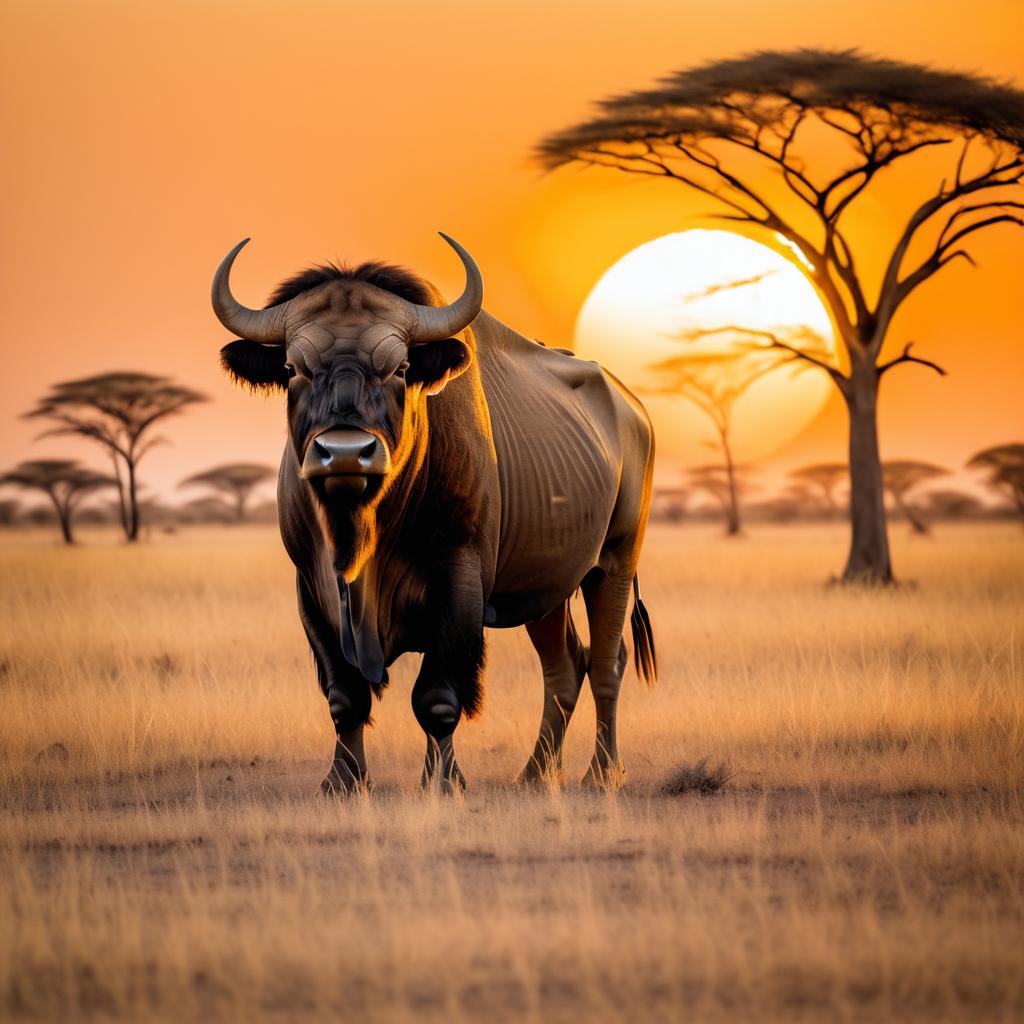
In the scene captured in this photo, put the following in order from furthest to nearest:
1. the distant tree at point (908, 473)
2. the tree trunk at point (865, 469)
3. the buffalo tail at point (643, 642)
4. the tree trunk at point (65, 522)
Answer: the distant tree at point (908, 473), the tree trunk at point (65, 522), the tree trunk at point (865, 469), the buffalo tail at point (643, 642)

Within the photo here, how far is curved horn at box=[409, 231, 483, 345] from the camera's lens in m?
6.67

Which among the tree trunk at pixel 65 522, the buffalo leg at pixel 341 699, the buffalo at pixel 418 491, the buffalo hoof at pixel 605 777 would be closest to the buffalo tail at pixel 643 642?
the buffalo at pixel 418 491

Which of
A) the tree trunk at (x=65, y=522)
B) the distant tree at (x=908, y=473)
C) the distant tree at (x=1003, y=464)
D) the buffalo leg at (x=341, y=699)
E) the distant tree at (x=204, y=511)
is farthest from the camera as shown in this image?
the distant tree at (x=204, y=511)

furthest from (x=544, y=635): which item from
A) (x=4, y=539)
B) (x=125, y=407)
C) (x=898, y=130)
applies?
(x=4, y=539)

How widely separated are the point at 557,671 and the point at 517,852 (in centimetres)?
260

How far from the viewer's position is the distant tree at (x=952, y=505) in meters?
73.2

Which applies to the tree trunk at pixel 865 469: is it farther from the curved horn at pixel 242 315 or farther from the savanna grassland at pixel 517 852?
the curved horn at pixel 242 315

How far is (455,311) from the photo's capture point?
6.75 meters

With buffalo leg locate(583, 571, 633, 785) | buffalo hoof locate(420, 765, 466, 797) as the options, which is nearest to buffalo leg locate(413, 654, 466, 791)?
buffalo hoof locate(420, 765, 466, 797)

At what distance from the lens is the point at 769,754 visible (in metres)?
8.13

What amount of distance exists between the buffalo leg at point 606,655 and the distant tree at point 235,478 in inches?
2034

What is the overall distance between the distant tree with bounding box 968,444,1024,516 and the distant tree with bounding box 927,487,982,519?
1936 centimetres

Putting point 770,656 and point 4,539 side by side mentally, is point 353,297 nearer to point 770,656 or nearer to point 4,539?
point 770,656

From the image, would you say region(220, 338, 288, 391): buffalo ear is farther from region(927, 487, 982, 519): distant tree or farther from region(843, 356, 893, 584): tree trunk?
region(927, 487, 982, 519): distant tree
